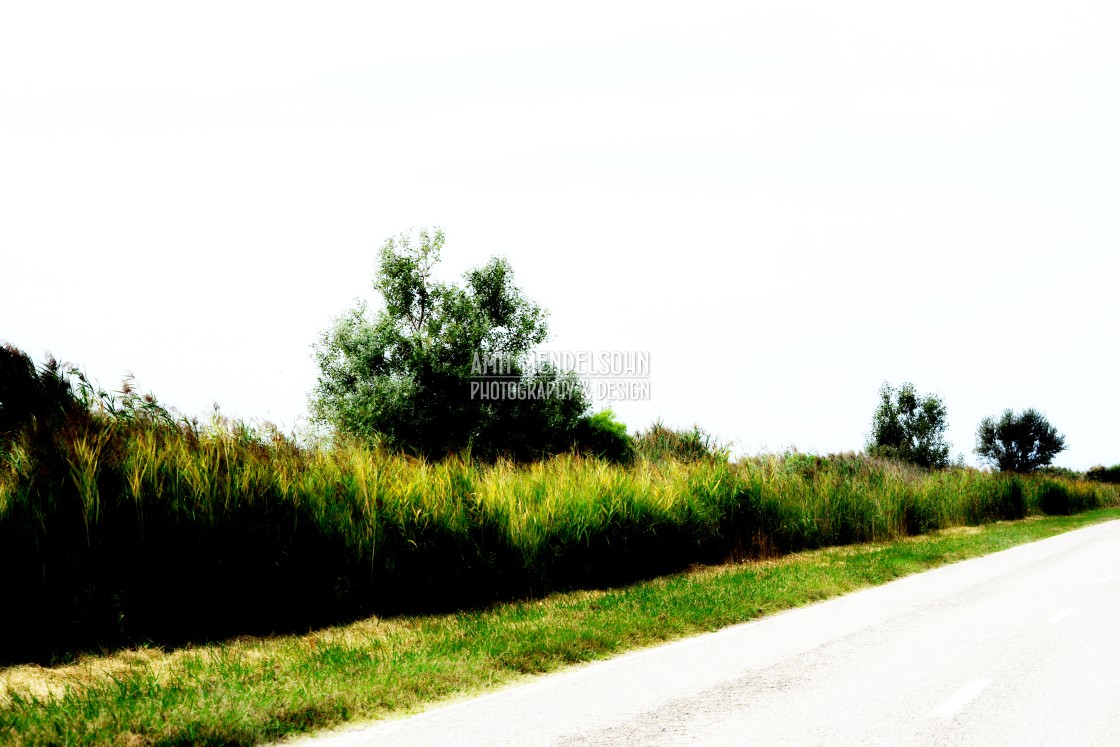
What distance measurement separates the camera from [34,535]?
898 centimetres

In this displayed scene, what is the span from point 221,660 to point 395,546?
3701mm

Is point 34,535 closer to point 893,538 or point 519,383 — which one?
point 893,538

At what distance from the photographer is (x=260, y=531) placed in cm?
1051

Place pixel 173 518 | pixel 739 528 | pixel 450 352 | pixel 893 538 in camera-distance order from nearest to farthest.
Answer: pixel 173 518 < pixel 739 528 < pixel 893 538 < pixel 450 352

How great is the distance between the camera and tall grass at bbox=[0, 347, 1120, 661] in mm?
9148

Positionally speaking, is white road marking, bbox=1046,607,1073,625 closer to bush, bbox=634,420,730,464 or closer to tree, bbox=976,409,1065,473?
bush, bbox=634,420,730,464

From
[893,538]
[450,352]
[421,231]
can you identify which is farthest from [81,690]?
[421,231]

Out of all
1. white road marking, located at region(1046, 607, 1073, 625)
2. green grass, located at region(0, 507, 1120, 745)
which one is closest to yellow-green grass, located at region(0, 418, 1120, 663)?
green grass, located at region(0, 507, 1120, 745)

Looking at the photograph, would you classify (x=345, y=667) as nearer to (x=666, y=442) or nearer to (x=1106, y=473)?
(x=666, y=442)

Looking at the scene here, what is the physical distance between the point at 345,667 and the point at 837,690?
175 inches

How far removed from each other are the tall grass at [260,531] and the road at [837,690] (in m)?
4.09

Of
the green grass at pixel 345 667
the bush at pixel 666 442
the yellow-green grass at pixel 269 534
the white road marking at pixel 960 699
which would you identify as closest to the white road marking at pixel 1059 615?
the green grass at pixel 345 667

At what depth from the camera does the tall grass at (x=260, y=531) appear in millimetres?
9148

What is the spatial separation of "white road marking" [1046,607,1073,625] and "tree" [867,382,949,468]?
185 ft
